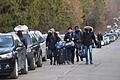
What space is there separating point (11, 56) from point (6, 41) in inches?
69.1

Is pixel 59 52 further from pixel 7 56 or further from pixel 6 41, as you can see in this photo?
pixel 7 56

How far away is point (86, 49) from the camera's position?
2269cm

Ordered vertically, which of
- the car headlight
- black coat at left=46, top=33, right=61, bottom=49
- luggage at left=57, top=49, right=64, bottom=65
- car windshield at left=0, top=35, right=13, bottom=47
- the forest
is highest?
the forest

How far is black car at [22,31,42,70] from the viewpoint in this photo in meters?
19.8

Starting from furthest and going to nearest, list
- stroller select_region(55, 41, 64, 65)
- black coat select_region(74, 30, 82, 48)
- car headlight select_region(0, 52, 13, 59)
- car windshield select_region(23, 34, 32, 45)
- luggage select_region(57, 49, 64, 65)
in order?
black coat select_region(74, 30, 82, 48), luggage select_region(57, 49, 64, 65), stroller select_region(55, 41, 64, 65), car windshield select_region(23, 34, 32, 45), car headlight select_region(0, 52, 13, 59)

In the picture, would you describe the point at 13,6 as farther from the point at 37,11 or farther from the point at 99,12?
the point at 99,12

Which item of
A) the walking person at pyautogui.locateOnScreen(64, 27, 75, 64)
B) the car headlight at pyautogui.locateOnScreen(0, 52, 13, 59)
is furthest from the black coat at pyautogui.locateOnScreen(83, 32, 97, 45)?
the car headlight at pyautogui.locateOnScreen(0, 52, 13, 59)

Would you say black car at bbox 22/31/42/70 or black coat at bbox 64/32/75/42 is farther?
black coat at bbox 64/32/75/42

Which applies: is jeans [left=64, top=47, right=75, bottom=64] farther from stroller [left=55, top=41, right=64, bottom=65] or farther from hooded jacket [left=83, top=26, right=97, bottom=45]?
hooded jacket [left=83, top=26, right=97, bottom=45]

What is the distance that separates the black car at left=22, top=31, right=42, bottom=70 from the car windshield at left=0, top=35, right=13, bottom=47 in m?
1.70

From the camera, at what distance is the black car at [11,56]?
15801mm

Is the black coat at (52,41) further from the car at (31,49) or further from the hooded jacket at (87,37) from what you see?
the hooded jacket at (87,37)

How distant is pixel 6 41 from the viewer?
17703mm

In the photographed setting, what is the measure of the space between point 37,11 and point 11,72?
122 ft
